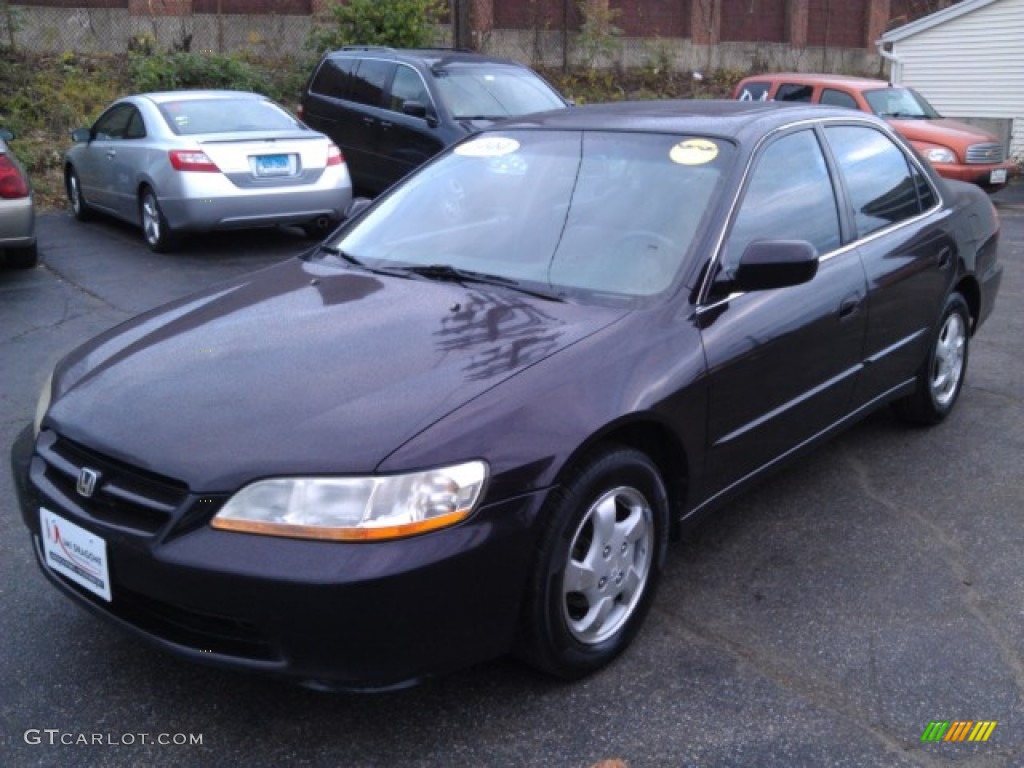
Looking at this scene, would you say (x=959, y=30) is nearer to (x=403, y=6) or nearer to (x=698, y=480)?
(x=403, y=6)

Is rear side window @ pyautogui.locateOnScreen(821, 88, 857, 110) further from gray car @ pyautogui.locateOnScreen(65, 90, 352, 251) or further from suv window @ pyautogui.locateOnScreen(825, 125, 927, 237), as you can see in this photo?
suv window @ pyautogui.locateOnScreen(825, 125, 927, 237)

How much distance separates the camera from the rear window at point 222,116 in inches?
371

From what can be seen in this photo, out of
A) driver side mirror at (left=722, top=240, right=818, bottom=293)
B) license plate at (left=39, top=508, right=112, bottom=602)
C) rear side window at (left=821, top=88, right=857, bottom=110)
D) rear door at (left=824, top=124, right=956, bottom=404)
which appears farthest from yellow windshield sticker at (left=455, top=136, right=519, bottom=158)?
rear side window at (left=821, top=88, right=857, bottom=110)

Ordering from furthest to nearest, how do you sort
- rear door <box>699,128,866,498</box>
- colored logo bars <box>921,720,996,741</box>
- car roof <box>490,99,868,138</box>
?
car roof <box>490,99,868,138</box> → rear door <box>699,128,866,498</box> → colored logo bars <box>921,720,996,741</box>

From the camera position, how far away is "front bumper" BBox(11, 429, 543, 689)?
8.13 ft

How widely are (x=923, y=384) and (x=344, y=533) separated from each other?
11.4ft

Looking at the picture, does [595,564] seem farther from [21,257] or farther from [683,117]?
[21,257]

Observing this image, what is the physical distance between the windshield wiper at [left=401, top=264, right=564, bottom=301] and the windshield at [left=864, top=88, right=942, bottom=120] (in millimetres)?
11507

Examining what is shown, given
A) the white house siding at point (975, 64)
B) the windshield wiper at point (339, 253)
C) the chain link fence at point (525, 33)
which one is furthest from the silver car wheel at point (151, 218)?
the white house siding at point (975, 64)

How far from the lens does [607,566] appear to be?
307 centimetres

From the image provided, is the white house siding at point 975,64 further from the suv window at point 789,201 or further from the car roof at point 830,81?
the suv window at point 789,201

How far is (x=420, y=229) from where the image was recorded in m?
4.04

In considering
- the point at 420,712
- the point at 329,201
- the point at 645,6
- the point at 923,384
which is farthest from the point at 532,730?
the point at 645,6

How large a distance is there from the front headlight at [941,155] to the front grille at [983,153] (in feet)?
0.78
